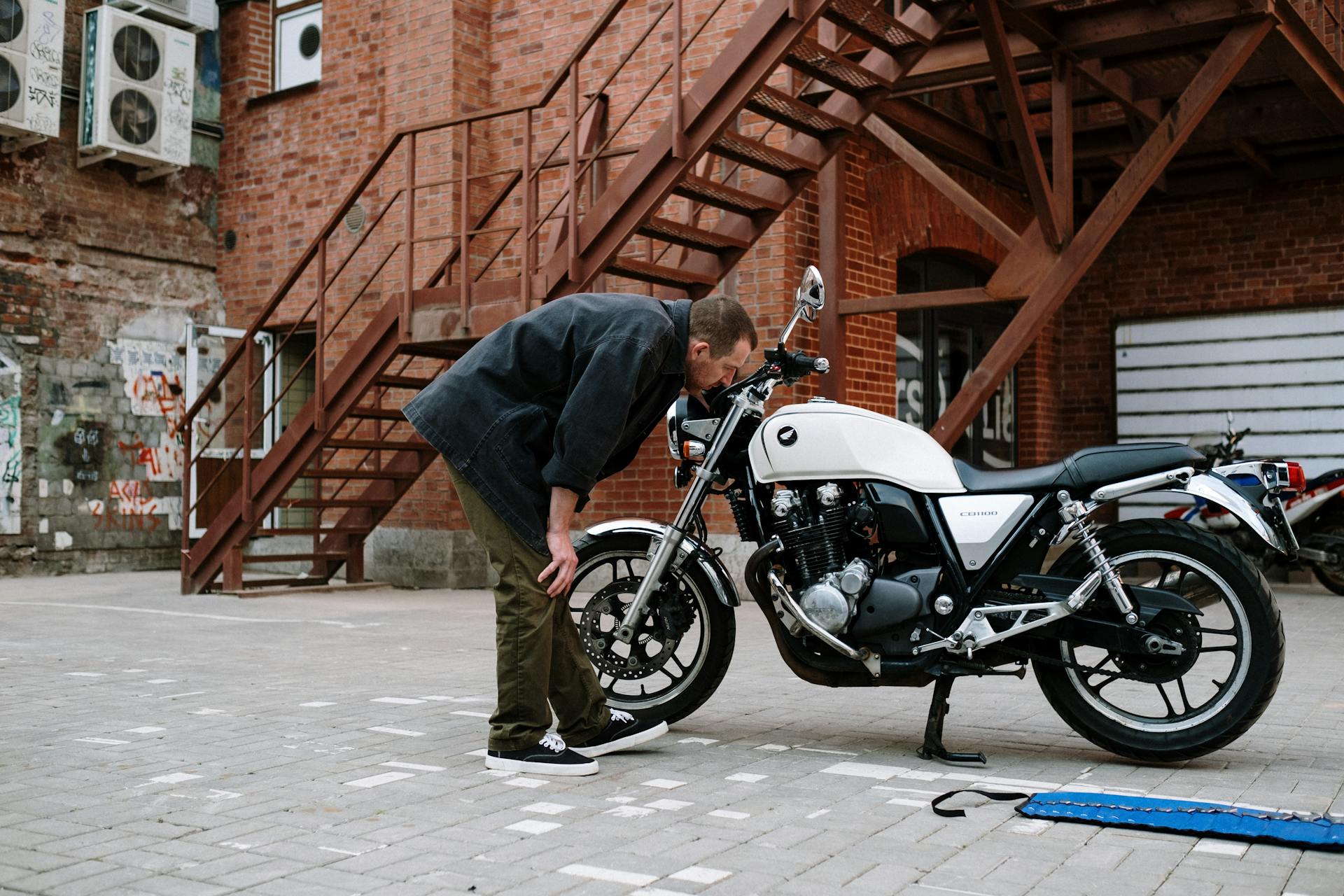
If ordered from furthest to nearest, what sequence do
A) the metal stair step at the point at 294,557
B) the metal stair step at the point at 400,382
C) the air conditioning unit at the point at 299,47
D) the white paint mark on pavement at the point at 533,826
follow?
the air conditioning unit at the point at 299,47 → the metal stair step at the point at 294,557 → the metal stair step at the point at 400,382 → the white paint mark on pavement at the point at 533,826

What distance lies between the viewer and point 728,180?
9.83 meters

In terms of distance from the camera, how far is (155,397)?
42.5 feet

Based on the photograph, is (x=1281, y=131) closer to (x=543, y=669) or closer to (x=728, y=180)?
(x=728, y=180)

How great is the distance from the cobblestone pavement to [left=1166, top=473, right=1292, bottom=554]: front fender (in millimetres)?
688

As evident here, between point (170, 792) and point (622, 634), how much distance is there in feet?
4.90

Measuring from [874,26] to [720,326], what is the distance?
4.32 m

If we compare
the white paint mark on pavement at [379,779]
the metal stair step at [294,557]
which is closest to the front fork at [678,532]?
the white paint mark on pavement at [379,779]

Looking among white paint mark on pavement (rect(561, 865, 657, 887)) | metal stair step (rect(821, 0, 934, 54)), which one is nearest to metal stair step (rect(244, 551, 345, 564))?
metal stair step (rect(821, 0, 934, 54))

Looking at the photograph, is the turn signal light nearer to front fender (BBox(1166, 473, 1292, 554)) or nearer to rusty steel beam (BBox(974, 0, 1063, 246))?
front fender (BBox(1166, 473, 1292, 554))

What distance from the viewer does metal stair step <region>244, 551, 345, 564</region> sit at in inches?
407

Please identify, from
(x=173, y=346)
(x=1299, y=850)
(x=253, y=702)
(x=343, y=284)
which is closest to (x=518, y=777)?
(x=253, y=702)

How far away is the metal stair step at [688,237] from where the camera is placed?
7957mm

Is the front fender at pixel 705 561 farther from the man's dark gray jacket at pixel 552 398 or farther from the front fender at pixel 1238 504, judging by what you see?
the front fender at pixel 1238 504

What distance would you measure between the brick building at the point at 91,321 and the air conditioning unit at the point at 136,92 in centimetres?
13
